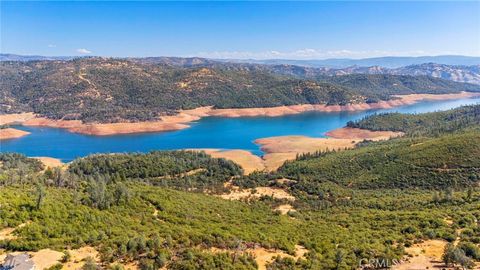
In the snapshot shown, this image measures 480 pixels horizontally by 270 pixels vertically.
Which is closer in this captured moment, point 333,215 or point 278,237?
point 278,237

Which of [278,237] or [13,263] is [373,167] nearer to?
[278,237]

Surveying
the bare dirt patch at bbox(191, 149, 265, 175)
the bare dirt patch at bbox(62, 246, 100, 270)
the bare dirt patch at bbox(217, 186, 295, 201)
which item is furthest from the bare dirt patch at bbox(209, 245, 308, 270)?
the bare dirt patch at bbox(191, 149, 265, 175)

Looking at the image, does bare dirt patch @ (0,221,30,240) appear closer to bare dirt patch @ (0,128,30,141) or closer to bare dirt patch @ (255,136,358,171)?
bare dirt patch @ (255,136,358,171)

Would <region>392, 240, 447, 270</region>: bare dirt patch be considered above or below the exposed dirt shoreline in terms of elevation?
above

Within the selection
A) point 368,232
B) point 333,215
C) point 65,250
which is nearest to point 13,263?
point 65,250

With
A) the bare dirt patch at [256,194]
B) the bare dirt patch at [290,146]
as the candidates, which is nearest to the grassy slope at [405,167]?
the bare dirt patch at [256,194]

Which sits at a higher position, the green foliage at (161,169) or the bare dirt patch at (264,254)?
the bare dirt patch at (264,254)

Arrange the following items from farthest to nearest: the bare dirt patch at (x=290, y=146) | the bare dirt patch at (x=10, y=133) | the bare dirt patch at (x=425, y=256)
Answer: the bare dirt patch at (x=10, y=133) → the bare dirt patch at (x=290, y=146) → the bare dirt patch at (x=425, y=256)

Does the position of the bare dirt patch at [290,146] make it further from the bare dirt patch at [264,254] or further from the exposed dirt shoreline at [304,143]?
the bare dirt patch at [264,254]
